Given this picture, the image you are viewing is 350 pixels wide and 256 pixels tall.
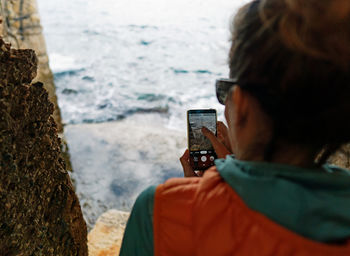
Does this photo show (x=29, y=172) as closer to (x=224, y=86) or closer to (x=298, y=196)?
(x=224, y=86)

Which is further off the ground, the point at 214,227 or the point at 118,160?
the point at 214,227

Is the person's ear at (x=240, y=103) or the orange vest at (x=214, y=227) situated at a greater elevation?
the person's ear at (x=240, y=103)

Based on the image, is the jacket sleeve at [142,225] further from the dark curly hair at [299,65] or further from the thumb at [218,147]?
the thumb at [218,147]

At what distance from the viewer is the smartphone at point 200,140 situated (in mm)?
1146

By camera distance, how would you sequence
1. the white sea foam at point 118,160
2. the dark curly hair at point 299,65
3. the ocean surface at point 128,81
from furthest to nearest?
the ocean surface at point 128,81, the white sea foam at point 118,160, the dark curly hair at point 299,65

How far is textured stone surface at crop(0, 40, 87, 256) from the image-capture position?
0.92 m

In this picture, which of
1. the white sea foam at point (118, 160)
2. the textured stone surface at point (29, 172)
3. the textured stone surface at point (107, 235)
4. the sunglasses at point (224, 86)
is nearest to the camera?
the sunglasses at point (224, 86)

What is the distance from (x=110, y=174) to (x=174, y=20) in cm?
1537

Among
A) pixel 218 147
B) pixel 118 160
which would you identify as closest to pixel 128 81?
pixel 118 160

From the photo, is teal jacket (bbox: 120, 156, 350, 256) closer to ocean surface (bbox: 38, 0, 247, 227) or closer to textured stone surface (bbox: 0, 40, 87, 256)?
ocean surface (bbox: 38, 0, 247, 227)

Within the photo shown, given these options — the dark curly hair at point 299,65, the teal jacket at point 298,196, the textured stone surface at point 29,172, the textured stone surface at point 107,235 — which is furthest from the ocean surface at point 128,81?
the textured stone surface at point 107,235

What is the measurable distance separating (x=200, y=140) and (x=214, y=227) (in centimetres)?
61

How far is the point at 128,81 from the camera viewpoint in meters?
10.5

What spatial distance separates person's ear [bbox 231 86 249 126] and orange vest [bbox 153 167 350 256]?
13cm
